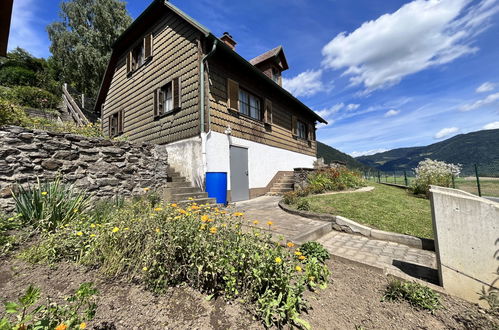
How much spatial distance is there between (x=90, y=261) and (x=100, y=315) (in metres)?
0.83

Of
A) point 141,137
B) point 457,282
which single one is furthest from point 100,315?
point 141,137

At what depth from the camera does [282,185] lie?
9812 millimetres

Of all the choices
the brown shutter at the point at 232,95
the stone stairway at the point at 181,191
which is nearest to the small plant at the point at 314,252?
the stone stairway at the point at 181,191

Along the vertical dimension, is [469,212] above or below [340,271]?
above

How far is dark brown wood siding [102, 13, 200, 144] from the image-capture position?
286 inches

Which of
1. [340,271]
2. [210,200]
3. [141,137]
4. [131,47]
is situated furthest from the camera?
[131,47]

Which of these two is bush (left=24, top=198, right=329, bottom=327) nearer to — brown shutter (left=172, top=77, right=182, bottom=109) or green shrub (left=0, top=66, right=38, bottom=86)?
brown shutter (left=172, top=77, right=182, bottom=109)

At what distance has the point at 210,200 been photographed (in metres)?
6.04

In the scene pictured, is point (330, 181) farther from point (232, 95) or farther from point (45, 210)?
point (45, 210)

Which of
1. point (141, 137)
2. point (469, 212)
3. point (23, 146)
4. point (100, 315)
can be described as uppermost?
point (141, 137)

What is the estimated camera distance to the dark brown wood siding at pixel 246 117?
7.38 m

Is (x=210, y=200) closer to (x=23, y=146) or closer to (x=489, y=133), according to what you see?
(x=23, y=146)

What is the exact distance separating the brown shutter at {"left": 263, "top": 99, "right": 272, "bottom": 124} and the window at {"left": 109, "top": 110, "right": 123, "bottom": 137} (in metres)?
7.52

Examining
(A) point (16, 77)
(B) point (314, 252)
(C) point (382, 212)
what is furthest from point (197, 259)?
(A) point (16, 77)
